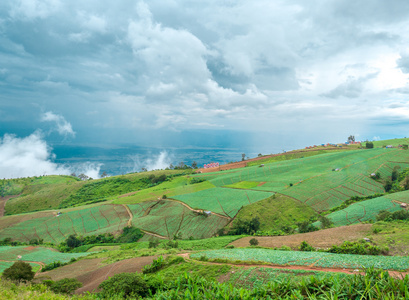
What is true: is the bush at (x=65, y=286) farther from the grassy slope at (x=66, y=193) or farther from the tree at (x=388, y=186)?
the grassy slope at (x=66, y=193)

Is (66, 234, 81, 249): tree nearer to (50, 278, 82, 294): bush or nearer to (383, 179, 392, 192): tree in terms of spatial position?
(50, 278, 82, 294): bush

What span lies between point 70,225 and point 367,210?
252ft

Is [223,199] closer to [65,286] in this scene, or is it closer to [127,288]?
[65,286]

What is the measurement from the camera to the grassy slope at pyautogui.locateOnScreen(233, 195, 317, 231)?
4894 cm

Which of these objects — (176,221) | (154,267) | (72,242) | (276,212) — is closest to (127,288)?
(154,267)

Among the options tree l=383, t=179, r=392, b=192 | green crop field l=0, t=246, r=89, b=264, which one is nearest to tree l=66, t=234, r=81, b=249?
green crop field l=0, t=246, r=89, b=264

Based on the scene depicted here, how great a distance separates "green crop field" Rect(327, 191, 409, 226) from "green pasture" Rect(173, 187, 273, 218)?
21.2m

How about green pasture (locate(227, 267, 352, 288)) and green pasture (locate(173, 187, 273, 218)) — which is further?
green pasture (locate(173, 187, 273, 218))

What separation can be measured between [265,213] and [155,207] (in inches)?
1361

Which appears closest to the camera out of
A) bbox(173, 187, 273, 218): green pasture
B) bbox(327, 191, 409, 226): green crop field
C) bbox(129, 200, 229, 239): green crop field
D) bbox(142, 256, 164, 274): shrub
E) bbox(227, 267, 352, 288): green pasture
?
bbox(227, 267, 352, 288): green pasture

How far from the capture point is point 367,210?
41500 millimetres

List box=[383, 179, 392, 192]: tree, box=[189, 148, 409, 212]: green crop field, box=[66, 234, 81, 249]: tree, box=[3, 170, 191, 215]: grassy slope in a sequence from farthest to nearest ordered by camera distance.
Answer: box=[3, 170, 191, 215]: grassy slope < box=[383, 179, 392, 192]: tree < box=[189, 148, 409, 212]: green crop field < box=[66, 234, 81, 249]: tree

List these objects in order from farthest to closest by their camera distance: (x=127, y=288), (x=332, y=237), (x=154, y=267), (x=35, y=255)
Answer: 1. (x=35, y=255)
2. (x=332, y=237)
3. (x=154, y=267)
4. (x=127, y=288)

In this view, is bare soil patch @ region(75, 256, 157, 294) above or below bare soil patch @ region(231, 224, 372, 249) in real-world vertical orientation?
above
